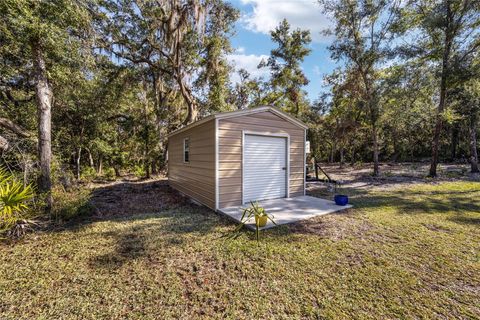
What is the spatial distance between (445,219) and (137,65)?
12.9 metres

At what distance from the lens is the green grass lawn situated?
2.06 m

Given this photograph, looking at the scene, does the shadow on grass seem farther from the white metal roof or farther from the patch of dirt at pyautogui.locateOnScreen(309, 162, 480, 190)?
the patch of dirt at pyautogui.locateOnScreen(309, 162, 480, 190)

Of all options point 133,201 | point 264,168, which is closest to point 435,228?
point 264,168

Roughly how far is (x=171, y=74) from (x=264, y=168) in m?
8.03

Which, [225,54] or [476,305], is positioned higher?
[225,54]

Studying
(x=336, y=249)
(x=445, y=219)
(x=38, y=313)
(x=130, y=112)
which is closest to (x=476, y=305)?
(x=336, y=249)

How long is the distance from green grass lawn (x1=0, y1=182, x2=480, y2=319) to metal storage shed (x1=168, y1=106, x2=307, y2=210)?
127 centimetres

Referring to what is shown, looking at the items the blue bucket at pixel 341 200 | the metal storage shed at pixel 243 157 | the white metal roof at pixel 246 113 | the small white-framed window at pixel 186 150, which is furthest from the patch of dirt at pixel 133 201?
the blue bucket at pixel 341 200

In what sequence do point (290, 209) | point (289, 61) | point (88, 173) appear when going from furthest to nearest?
1. point (289, 61)
2. point (88, 173)
3. point (290, 209)

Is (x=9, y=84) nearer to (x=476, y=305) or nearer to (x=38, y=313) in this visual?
(x=38, y=313)

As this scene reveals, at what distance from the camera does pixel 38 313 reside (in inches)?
79.3

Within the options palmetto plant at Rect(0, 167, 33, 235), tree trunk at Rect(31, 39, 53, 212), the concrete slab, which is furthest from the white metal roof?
palmetto plant at Rect(0, 167, 33, 235)

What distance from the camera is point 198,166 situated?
19.7ft

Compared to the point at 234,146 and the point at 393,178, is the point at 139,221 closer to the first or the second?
the point at 234,146
